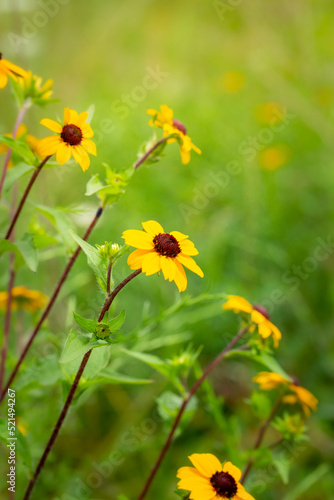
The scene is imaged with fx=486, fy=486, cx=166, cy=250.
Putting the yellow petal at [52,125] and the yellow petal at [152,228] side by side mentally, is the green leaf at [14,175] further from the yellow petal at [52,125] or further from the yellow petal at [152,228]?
the yellow petal at [152,228]

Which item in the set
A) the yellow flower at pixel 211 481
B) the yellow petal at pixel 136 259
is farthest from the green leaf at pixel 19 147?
the yellow flower at pixel 211 481

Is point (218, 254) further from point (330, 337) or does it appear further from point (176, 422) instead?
point (176, 422)

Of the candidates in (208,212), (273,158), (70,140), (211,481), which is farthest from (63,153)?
(273,158)

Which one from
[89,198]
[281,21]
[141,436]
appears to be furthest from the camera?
[281,21]

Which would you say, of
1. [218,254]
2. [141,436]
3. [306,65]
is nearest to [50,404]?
[141,436]

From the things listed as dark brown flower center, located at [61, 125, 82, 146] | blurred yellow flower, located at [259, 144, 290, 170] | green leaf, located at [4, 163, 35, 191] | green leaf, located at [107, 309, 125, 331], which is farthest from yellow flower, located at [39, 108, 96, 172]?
blurred yellow flower, located at [259, 144, 290, 170]
